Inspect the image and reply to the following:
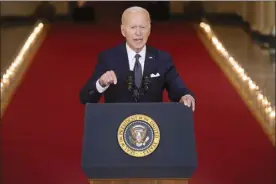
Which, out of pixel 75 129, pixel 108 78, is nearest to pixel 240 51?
pixel 75 129

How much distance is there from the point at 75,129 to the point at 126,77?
9.06 feet

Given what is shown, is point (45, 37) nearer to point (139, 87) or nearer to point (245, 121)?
point (245, 121)

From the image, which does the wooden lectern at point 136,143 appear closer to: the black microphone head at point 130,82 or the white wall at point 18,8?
the black microphone head at point 130,82

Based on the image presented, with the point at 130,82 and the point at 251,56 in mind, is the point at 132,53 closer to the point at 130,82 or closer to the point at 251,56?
the point at 130,82

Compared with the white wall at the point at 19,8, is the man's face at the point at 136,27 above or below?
above

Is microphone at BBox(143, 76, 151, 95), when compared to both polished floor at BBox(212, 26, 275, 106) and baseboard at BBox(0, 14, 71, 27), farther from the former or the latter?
baseboard at BBox(0, 14, 71, 27)

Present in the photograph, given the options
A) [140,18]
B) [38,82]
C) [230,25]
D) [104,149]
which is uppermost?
[140,18]

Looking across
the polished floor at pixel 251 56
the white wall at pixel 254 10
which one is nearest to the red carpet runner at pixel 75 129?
the polished floor at pixel 251 56

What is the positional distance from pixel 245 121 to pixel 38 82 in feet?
8.94

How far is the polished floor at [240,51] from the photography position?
7.44 metres

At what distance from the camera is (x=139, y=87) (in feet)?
8.36

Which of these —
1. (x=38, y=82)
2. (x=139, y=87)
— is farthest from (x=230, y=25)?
(x=139, y=87)

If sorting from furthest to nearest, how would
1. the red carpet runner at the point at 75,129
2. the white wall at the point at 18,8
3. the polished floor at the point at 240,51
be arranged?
1. the white wall at the point at 18,8
2. the polished floor at the point at 240,51
3. the red carpet runner at the point at 75,129

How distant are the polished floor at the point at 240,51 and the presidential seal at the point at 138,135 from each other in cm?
404
